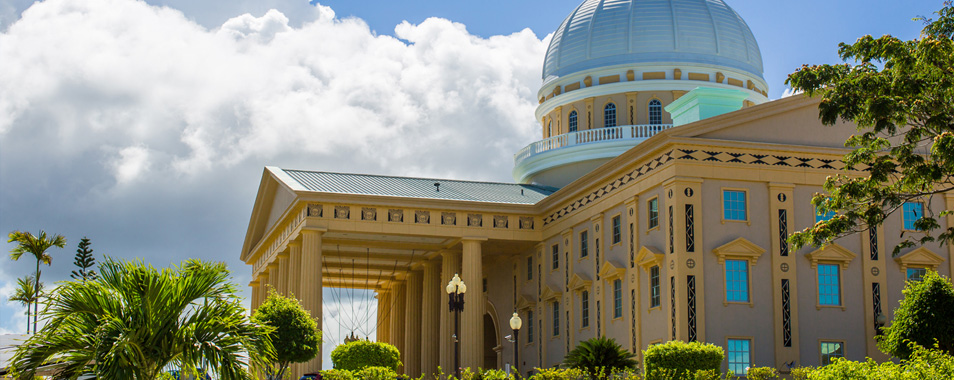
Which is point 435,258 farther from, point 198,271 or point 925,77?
point 198,271

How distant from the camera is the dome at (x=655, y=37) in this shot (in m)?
55.2

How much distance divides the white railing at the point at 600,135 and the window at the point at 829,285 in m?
16.2

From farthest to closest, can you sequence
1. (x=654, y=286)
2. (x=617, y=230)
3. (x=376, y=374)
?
1. (x=617, y=230)
2. (x=654, y=286)
3. (x=376, y=374)

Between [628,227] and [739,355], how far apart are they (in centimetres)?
627

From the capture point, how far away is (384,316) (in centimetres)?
6888

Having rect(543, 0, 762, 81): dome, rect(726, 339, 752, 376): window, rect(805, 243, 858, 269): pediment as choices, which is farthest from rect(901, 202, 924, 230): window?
rect(543, 0, 762, 81): dome

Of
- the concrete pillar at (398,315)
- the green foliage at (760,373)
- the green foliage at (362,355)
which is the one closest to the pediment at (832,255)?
the green foliage at (760,373)

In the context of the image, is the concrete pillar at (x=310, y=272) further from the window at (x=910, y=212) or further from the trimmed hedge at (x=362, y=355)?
the window at (x=910, y=212)

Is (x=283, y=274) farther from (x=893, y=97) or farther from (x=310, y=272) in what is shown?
(x=893, y=97)

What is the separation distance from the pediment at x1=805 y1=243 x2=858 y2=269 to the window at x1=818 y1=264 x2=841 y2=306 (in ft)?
0.79

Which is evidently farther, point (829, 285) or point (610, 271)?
point (610, 271)

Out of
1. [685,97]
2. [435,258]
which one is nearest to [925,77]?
[685,97]

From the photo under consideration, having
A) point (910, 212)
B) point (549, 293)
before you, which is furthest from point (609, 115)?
point (910, 212)

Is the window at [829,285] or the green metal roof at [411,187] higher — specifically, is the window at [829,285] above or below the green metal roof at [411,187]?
below
